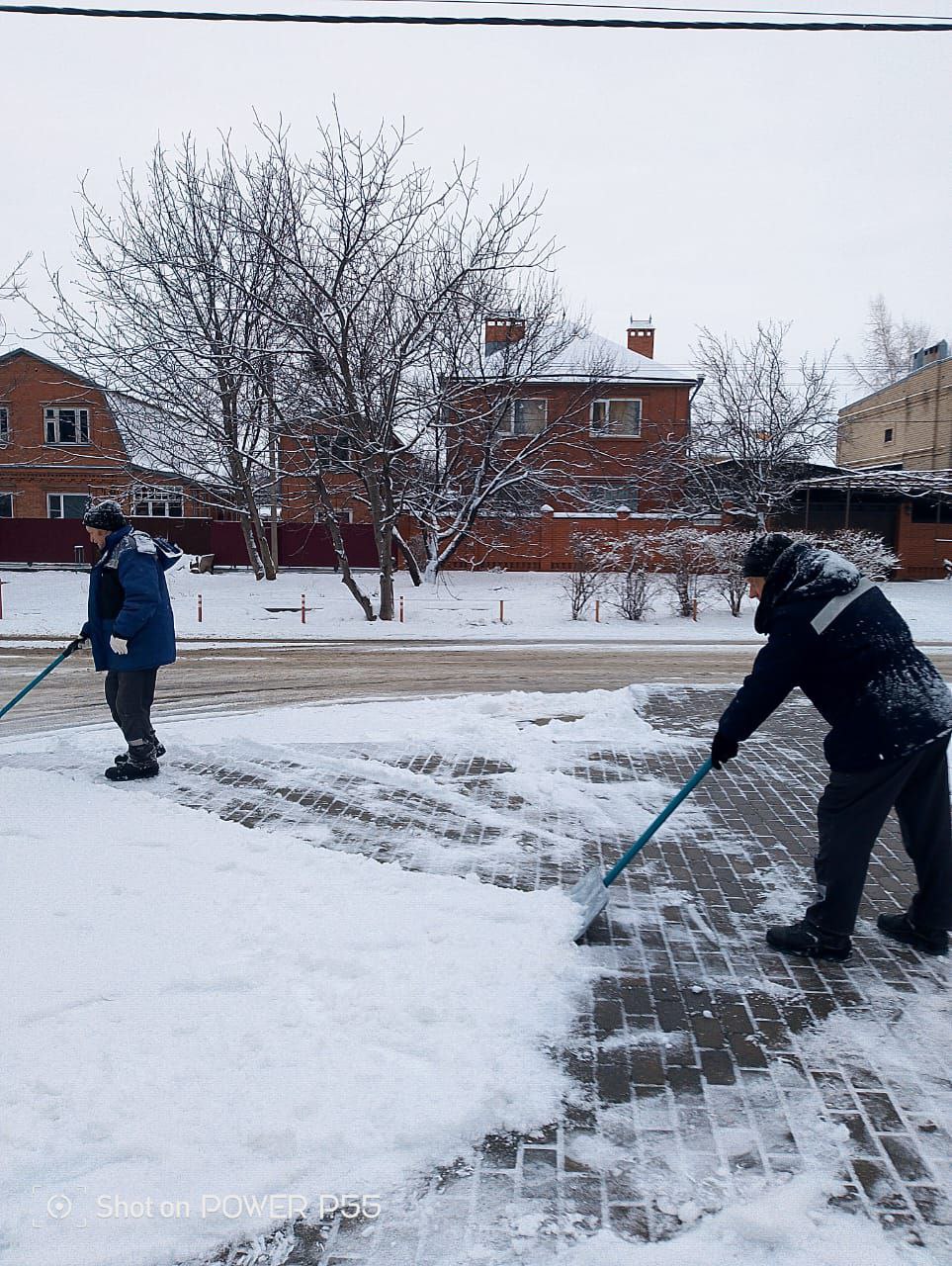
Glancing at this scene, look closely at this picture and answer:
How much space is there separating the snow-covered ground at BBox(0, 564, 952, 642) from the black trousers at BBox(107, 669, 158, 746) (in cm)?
1182

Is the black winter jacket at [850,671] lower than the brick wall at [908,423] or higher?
lower

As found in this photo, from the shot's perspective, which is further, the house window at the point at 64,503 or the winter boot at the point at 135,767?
the house window at the point at 64,503

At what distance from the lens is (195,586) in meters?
27.1

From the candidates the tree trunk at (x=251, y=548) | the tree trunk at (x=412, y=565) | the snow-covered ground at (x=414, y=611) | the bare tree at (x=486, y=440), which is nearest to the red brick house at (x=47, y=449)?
the snow-covered ground at (x=414, y=611)

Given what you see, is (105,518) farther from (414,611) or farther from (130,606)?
(414,611)

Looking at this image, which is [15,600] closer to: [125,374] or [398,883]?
[125,374]

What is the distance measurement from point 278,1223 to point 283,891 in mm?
2108

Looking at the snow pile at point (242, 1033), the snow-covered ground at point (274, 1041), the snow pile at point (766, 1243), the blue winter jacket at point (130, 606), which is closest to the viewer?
the snow pile at point (766, 1243)

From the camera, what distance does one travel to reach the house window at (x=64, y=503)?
38.3 meters

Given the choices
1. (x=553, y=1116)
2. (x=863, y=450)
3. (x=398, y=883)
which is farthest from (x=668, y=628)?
(x=863, y=450)

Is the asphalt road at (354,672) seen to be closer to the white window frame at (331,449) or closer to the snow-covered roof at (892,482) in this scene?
the white window frame at (331,449)

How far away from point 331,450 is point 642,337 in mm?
23587

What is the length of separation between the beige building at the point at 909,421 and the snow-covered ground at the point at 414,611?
1288cm

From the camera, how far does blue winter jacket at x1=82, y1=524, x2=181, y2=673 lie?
6.35m
